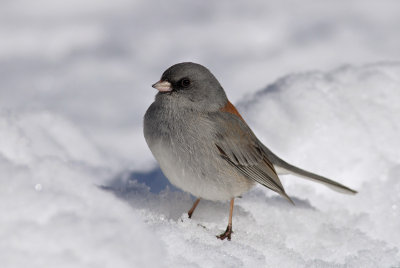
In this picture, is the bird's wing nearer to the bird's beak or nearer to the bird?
the bird

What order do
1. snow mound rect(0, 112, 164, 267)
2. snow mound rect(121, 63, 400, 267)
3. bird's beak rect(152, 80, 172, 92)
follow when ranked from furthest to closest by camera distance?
bird's beak rect(152, 80, 172, 92)
snow mound rect(121, 63, 400, 267)
snow mound rect(0, 112, 164, 267)

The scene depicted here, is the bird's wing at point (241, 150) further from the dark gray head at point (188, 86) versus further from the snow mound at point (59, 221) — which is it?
the snow mound at point (59, 221)

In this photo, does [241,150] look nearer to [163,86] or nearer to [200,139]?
[200,139]

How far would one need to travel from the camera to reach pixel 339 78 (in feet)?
17.5

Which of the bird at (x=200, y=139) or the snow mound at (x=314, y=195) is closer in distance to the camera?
the snow mound at (x=314, y=195)

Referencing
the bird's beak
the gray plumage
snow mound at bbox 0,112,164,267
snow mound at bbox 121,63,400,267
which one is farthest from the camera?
the bird's beak

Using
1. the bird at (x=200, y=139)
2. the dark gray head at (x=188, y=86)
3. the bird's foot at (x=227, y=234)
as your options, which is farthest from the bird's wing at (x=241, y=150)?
the bird's foot at (x=227, y=234)

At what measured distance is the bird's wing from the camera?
3.25 m

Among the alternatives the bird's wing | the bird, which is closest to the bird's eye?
the bird

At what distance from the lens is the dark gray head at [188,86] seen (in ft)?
10.7

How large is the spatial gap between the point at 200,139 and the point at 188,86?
357mm

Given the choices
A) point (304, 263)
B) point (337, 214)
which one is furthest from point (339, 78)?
point (304, 263)

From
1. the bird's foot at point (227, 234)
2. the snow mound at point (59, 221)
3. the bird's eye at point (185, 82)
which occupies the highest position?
the bird's eye at point (185, 82)

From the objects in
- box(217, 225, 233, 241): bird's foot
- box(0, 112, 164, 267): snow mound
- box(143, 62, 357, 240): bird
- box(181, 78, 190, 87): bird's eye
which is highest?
box(181, 78, 190, 87): bird's eye
